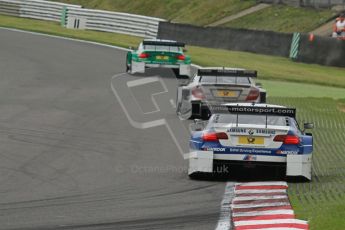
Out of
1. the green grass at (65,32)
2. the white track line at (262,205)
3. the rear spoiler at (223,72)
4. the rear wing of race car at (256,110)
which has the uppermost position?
the rear wing of race car at (256,110)

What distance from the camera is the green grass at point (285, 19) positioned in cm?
4731

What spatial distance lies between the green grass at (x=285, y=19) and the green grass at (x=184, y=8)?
2560 mm

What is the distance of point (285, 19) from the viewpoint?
49.0 meters

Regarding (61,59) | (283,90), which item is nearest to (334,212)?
(283,90)

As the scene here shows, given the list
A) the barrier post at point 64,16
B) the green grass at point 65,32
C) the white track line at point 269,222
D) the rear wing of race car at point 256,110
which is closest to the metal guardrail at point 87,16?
the barrier post at point 64,16

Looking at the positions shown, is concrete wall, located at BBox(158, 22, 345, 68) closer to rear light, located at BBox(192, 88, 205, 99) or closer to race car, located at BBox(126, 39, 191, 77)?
race car, located at BBox(126, 39, 191, 77)

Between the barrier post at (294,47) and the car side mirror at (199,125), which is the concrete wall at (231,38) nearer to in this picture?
the barrier post at (294,47)

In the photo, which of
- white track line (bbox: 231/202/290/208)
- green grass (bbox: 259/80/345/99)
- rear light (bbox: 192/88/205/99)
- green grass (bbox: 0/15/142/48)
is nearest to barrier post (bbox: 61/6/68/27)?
green grass (bbox: 0/15/142/48)

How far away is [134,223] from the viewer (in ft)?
35.0

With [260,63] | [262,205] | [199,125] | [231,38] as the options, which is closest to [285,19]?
[231,38]

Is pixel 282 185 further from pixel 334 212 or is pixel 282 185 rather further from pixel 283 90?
pixel 283 90

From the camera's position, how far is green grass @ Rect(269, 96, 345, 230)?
36.8ft

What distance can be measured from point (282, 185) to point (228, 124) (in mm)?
1283

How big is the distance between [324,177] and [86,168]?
3531mm
